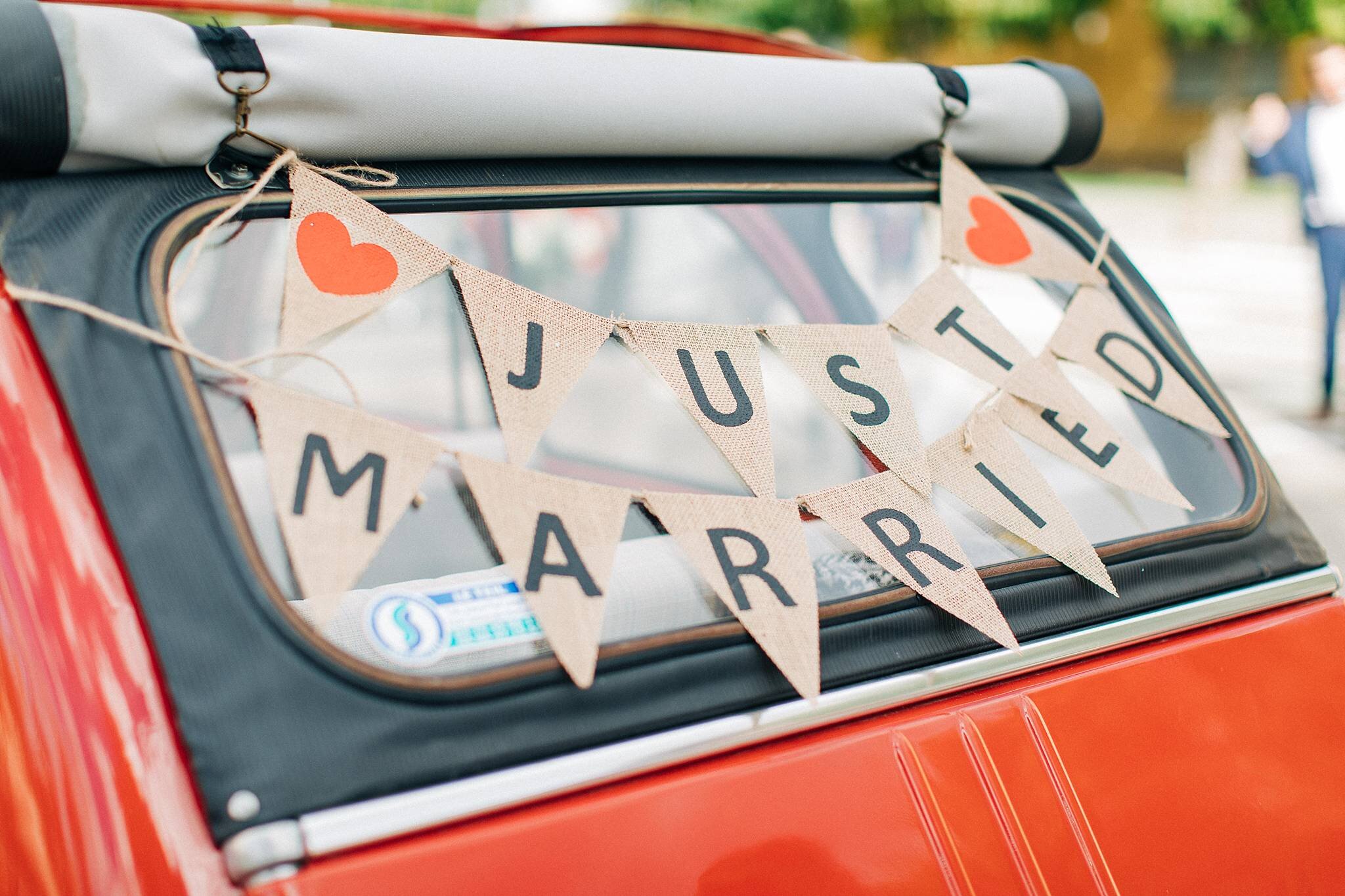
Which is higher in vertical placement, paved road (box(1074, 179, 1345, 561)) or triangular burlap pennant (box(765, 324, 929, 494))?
paved road (box(1074, 179, 1345, 561))

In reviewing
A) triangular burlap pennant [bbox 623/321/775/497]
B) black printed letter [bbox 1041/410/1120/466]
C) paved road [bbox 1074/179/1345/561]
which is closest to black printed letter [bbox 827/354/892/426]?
triangular burlap pennant [bbox 623/321/775/497]

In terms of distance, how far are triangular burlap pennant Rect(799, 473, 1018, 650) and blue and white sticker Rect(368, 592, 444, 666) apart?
0.47 meters

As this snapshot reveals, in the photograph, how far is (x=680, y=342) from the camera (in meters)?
1.39

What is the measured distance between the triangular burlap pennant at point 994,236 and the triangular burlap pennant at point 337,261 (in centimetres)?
82

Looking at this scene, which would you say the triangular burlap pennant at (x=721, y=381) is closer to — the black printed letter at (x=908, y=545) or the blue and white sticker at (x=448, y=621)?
the black printed letter at (x=908, y=545)

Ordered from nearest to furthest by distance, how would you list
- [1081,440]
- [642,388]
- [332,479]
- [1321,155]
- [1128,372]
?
[332,479], [1081,440], [1128,372], [642,388], [1321,155]

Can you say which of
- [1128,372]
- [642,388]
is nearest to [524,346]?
[1128,372]

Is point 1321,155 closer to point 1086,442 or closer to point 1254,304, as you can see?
point 1254,304

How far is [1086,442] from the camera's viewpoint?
1.56 meters

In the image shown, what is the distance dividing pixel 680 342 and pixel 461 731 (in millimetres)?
570

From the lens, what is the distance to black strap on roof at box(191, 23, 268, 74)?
4.05 ft

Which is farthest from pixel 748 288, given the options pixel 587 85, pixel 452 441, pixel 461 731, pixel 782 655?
pixel 461 731

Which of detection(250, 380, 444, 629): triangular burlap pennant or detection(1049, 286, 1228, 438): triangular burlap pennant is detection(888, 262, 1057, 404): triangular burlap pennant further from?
detection(250, 380, 444, 629): triangular burlap pennant

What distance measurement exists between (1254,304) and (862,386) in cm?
1030
